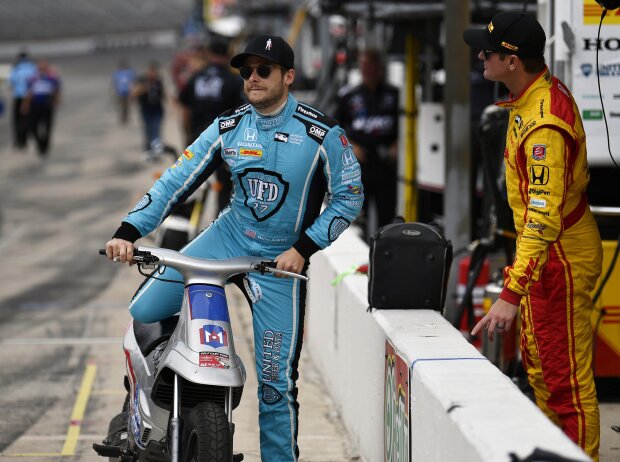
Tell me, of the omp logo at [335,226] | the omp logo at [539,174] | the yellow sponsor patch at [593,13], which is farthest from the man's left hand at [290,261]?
the yellow sponsor patch at [593,13]

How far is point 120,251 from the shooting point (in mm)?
4891

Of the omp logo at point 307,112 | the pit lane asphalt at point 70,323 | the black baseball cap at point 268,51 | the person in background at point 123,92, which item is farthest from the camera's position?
the person in background at point 123,92

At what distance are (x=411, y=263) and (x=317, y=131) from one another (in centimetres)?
85

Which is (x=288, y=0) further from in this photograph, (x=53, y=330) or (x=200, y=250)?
(x=200, y=250)

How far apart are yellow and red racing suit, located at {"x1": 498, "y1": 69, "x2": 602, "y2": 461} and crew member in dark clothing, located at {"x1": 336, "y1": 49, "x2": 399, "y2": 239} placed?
687cm

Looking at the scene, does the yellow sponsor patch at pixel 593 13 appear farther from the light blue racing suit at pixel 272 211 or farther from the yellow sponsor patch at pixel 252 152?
the yellow sponsor patch at pixel 252 152

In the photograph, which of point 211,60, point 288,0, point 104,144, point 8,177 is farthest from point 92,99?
point 211,60

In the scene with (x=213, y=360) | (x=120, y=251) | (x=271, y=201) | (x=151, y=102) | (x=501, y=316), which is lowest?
(x=151, y=102)

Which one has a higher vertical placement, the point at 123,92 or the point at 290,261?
the point at 290,261

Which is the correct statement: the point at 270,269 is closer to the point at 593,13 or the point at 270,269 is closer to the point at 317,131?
the point at 317,131

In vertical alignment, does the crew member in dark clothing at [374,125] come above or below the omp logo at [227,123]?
below

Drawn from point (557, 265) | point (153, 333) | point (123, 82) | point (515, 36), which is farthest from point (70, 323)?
point (123, 82)

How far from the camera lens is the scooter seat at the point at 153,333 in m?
5.36

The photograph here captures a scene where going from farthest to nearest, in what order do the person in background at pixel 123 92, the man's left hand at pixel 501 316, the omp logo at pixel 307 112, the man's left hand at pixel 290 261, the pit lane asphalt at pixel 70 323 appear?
the person in background at pixel 123 92
the pit lane asphalt at pixel 70 323
the omp logo at pixel 307 112
the man's left hand at pixel 290 261
the man's left hand at pixel 501 316
